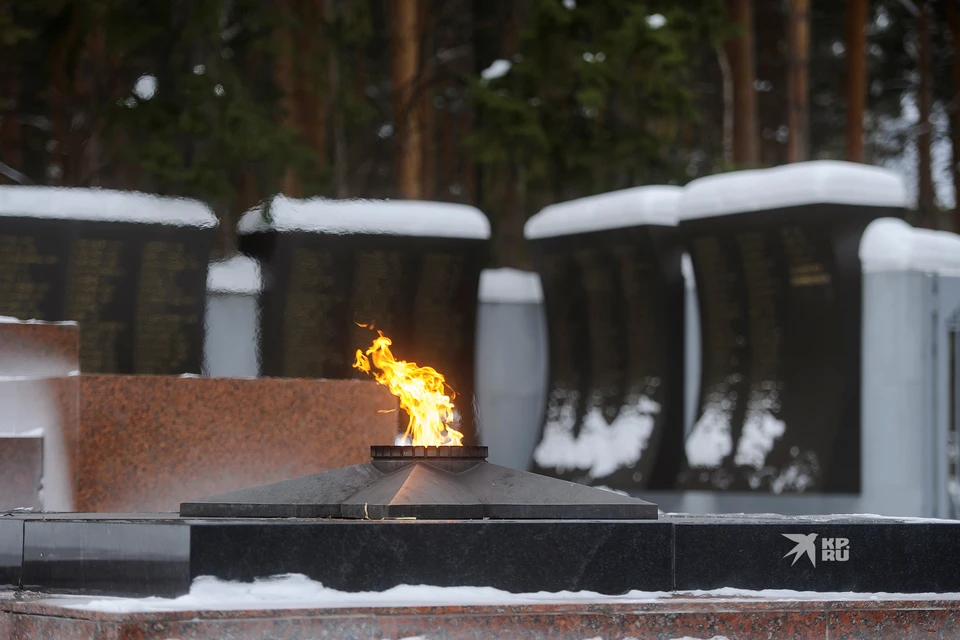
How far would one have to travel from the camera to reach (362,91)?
26516 millimetres

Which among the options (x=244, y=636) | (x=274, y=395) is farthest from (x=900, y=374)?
(x=244, y=636)

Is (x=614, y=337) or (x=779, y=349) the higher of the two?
(x=614, y=337)

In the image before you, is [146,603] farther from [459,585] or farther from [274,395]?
[274,395]

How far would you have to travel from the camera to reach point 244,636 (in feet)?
16.1

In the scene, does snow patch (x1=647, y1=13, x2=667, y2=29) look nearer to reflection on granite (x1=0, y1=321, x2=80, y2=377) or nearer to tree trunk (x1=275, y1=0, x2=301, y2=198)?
tree trunk (x1=275, y1=0, x2=301, y2=198)

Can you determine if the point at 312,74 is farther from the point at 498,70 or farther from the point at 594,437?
the point at 594,437

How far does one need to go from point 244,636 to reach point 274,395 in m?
4.73

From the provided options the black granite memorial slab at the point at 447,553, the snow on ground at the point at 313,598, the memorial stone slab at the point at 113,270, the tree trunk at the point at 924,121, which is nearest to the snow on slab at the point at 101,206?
the memorial stone slab at the point at 113,270

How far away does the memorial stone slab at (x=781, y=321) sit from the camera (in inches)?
508

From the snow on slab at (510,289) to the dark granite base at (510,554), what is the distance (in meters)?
11.5

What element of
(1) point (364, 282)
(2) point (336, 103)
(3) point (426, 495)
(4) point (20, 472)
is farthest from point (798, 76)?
(3) point (426, 495)

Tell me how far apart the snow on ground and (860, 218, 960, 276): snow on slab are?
7.75 m

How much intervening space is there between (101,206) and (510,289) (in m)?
5.57

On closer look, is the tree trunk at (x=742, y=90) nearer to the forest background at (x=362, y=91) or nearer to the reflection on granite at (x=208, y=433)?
the forest background at (x=362, y=91)
